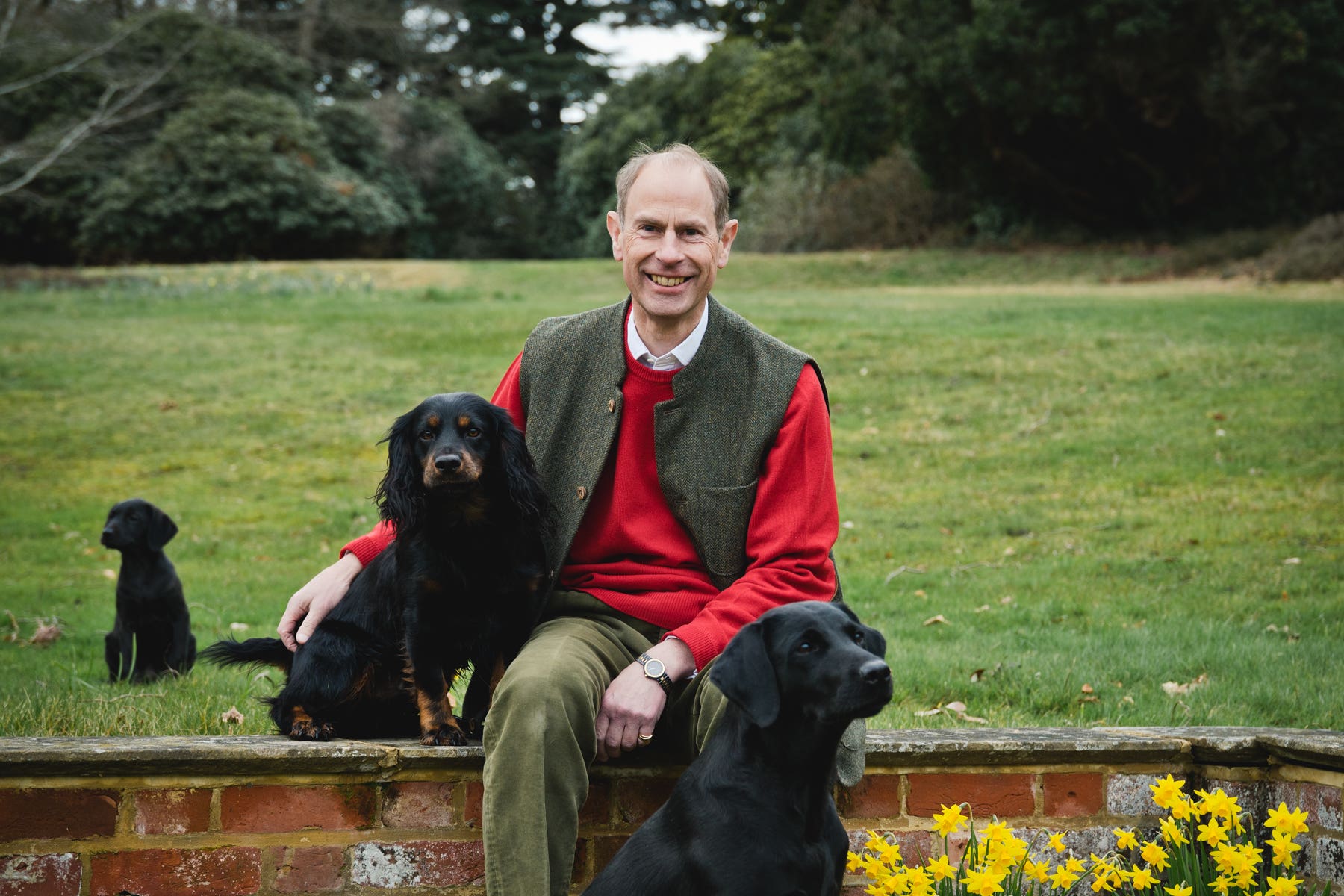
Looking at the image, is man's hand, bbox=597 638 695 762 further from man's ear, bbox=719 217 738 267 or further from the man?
man's ear, bbox=719 217 738 267

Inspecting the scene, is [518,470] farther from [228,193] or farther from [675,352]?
[228,193]

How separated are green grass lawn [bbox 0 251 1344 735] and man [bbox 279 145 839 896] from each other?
1.44m

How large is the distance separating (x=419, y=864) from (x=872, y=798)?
1.11 metres

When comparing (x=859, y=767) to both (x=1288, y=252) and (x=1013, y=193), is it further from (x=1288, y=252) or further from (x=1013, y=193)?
(x=1013, y=193)

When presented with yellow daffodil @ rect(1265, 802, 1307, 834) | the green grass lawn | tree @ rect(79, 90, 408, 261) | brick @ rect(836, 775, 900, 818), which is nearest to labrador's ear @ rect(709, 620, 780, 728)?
brick @ rect(836, 775, 900, 818)

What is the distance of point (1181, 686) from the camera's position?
4.68 metres

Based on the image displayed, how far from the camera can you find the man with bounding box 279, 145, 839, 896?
2781 mm

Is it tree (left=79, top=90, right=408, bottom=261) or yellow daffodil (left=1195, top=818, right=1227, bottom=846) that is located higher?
tree (left=79, top=90, right=408, bottom=261)

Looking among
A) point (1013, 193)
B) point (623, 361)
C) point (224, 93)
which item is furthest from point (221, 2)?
point (623, 361)

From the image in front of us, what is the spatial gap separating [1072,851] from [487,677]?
5.11 feet

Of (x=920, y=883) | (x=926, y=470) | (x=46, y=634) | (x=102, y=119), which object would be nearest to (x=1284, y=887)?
(x=920, y=883)

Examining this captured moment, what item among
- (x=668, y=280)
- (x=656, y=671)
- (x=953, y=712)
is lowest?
(x=953, y=712)

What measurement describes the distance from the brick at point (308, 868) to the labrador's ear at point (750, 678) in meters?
1.10

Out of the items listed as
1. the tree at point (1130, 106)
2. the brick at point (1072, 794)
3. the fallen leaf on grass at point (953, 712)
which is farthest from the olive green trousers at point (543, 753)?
the tree at point (1130, 106)
